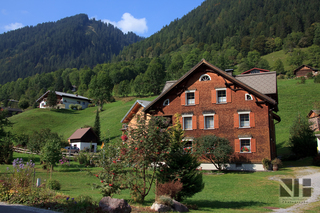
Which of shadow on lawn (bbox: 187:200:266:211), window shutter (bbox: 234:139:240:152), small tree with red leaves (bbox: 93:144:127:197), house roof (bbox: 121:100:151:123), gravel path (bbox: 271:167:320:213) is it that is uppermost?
house roof (bbox: 121:100:151:123)

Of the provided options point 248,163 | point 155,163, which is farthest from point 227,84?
point 155,163

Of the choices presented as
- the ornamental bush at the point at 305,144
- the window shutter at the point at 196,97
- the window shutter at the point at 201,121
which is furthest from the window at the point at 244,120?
the ornamental bush at the point at 305,144

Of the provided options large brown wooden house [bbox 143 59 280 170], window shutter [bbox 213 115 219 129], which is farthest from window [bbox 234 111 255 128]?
window shutter [bbox 213 115 219 129]

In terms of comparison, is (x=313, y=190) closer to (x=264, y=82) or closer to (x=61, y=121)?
(x=264, y=82)

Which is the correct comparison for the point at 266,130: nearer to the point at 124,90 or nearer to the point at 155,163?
the point at 155,163

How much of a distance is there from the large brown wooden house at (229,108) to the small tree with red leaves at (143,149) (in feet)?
55.4

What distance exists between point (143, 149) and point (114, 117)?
6214 cm

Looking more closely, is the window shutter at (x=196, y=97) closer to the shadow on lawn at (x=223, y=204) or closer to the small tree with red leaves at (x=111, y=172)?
the shadow on lawn at (x=223, y=204)

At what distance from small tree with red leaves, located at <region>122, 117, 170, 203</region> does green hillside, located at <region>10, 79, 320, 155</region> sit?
110ft

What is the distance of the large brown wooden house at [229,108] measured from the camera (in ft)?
85.0

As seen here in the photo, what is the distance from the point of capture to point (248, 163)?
25.9m

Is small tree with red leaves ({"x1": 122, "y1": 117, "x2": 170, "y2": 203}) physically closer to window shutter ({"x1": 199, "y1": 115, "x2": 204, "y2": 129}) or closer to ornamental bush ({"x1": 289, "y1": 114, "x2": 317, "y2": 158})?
window shutter ({"x1": 199, "y1": 115, "x2": 204, "y2": 129})

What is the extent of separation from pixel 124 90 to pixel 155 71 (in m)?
18.7

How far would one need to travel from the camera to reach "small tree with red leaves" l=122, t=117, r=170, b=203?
36.3 ft
